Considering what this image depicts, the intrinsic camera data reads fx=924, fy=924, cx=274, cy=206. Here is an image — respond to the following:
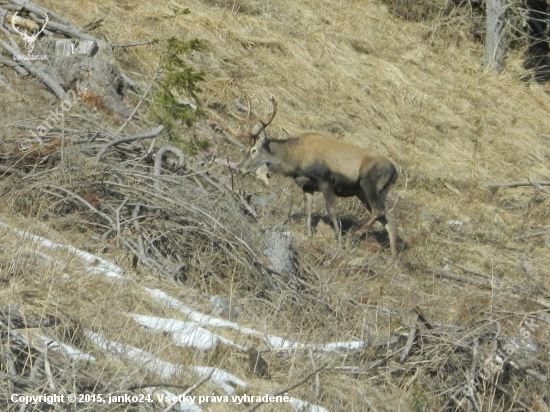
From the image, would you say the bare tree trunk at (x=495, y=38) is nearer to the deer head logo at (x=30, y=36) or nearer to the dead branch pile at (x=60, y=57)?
the dead branch pile at (x=60, y=57)

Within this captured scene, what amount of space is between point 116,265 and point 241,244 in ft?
4.22

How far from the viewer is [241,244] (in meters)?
8.76

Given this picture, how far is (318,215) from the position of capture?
12.7 meters

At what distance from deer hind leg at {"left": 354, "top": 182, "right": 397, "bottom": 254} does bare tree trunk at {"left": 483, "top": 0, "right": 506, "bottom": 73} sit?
25.7 ft

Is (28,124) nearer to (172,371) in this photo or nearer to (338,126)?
(172,371)

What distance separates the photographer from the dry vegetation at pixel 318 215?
22.2 feet

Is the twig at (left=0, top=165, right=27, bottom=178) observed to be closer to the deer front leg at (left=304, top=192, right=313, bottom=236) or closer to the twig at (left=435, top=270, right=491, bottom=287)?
the deer front leg at (left=304, top=192, right=313, bottom=236)

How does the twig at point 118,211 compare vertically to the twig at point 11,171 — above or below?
above

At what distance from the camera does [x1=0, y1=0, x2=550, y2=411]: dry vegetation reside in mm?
6781

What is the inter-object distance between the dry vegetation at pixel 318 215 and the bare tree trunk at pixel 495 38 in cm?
34

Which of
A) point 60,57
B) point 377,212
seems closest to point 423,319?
point 377,212

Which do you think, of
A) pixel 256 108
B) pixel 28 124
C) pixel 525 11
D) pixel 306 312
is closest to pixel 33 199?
pixel 28 124

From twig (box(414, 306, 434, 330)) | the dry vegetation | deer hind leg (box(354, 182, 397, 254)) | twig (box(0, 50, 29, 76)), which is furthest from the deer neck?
twig (box(414, 306, 434, 330))

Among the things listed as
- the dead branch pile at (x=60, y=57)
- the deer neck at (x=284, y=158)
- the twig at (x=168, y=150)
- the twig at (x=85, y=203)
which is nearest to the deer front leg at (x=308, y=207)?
the deer neck at (x=284, y=158)
